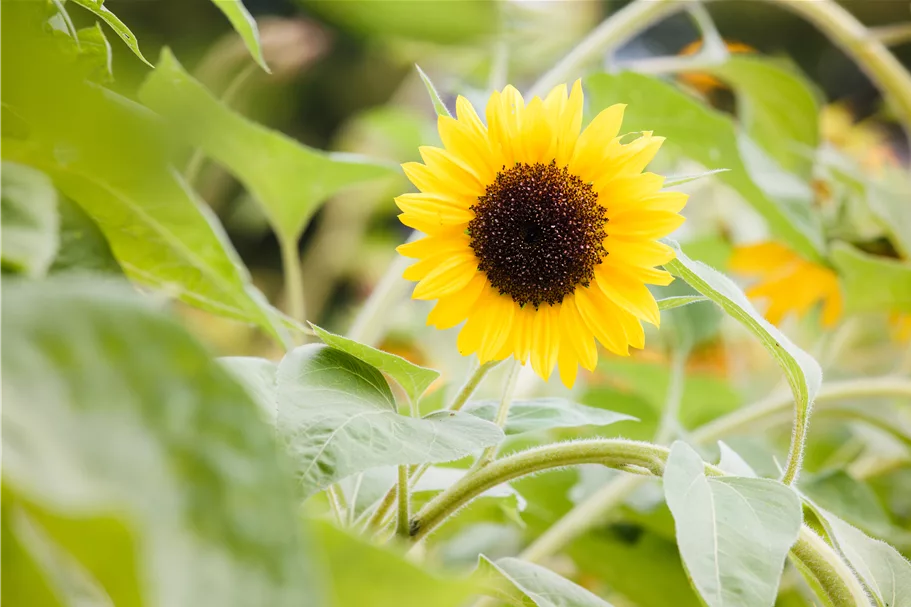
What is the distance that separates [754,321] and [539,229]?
9cm

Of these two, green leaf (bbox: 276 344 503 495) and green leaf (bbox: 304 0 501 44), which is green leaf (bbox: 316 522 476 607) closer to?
green leaf (bbox: 276 344 503 495)

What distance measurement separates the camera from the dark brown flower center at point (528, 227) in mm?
266

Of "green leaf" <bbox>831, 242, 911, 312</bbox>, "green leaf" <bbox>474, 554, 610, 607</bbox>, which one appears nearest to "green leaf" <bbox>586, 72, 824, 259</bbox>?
"green leaf" <bbox>831, 242, 911, 312</bbox>

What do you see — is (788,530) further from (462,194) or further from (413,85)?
(413,85)

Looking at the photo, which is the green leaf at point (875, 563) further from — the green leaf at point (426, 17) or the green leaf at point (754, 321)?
the green leaf at point (426, 17)

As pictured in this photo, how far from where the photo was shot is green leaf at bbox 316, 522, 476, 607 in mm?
112

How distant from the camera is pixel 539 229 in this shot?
282mm

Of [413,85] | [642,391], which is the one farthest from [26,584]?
[413,85]

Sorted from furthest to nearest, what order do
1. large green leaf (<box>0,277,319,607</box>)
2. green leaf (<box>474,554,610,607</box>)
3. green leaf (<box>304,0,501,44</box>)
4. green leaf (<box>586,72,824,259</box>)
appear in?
green leaf (<box>304,0,501,44</box>)
green leaf (<box>586,72,824,259</box>)
green leaf (<box>474,554,610,607</box>)
large green leaf (<box>0,277,319,607</box>)

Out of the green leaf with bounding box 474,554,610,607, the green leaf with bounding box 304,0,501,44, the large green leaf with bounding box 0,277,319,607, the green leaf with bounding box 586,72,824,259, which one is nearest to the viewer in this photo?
the large green leaf with bounding box 0,277,319,607

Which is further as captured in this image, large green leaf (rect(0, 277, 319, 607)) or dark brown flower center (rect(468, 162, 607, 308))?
dark brown flower center (rect(468, 162, 607, 308))

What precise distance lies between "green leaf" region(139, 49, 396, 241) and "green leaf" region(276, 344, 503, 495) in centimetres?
13

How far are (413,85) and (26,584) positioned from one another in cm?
109

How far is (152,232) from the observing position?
9.5 inches
